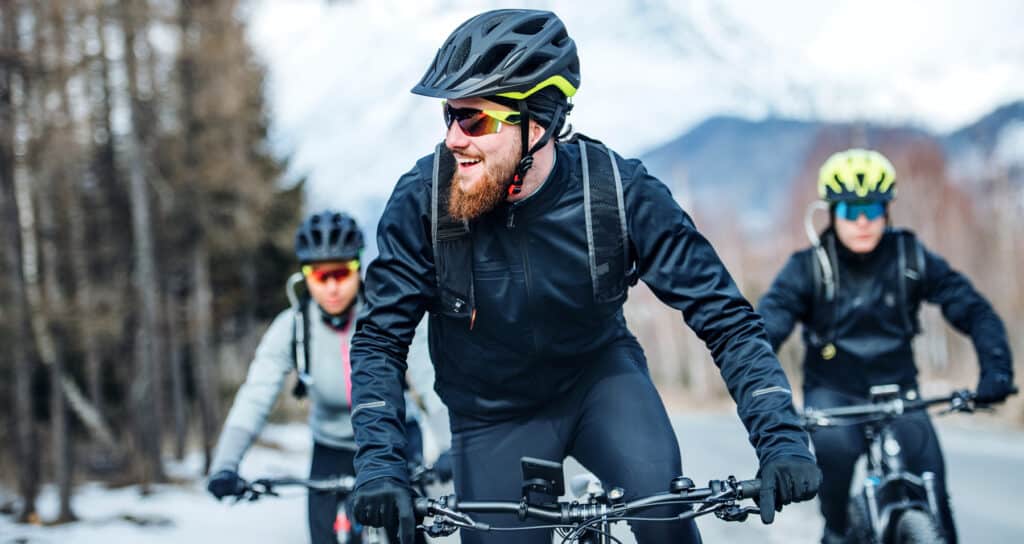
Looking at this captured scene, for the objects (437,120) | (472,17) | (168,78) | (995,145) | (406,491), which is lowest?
(406,491)

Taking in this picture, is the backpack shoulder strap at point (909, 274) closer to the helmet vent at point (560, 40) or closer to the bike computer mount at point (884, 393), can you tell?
the bike computer mount at point (884, 393)

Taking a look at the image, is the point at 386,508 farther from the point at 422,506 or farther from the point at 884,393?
the point at 884,393

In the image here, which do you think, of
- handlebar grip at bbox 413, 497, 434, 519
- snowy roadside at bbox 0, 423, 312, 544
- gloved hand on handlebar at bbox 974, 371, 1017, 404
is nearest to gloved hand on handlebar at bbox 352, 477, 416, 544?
handlebar grip at bbox 413, 497, 434, 519

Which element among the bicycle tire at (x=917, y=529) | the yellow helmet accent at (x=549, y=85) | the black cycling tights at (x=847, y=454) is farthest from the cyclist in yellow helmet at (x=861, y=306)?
the yellow helmet accent at (x=549, y=85)

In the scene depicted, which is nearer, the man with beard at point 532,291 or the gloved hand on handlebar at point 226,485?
the man with beard at point 532,291

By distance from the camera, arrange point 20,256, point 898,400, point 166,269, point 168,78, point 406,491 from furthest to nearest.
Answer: point 166,269, point 168,78, point 20,256, point 898,400, point 406,491

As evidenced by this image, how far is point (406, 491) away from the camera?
287 centimetres

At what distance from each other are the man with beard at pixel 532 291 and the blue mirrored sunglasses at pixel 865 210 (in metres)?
2.43

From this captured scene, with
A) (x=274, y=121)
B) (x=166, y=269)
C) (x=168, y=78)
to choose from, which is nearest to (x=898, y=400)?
(x=168, y=78)

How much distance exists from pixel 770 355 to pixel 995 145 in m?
58.6

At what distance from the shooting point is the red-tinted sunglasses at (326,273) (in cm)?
538

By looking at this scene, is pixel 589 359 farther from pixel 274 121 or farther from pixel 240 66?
pixel 274 121

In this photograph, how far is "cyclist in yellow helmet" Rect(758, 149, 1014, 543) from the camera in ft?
18.2

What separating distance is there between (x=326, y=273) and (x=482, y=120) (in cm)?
241
